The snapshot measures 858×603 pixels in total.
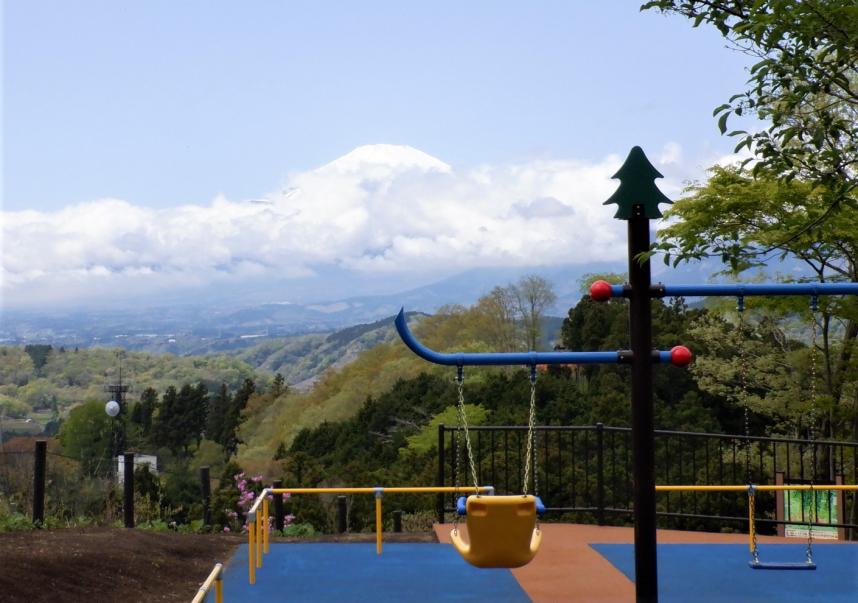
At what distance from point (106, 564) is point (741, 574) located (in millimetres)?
5601

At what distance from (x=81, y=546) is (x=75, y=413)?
2507 inches

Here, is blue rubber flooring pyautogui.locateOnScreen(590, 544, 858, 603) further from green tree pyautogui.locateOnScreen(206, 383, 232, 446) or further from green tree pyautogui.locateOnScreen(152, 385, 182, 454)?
green tree pyautogui.locateOnScreen(206, 383, 232, 446)

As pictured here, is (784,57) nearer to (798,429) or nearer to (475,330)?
(798,429)

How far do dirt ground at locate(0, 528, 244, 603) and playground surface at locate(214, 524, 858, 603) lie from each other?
0.41 m

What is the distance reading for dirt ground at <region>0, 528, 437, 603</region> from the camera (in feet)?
27.6

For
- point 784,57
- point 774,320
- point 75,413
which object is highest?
point 784,57

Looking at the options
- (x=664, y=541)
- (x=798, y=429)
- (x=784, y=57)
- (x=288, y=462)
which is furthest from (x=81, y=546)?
(x=288, y=462)

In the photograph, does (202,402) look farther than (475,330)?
Yes

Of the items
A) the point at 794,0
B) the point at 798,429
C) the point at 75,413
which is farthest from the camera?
the point at 75,413

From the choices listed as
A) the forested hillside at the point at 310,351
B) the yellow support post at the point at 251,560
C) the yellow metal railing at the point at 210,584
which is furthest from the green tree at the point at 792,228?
the forested hillside at the point at 310,351

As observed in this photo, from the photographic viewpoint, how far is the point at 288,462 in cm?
3177

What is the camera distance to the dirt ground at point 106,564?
8.39 meters

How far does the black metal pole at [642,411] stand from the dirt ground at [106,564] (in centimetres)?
382

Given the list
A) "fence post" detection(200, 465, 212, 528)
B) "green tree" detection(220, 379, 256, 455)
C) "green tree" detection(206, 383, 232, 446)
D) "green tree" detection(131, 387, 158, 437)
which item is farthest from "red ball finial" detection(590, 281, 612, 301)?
"green tree" detection(206, 383, 232, 446)
